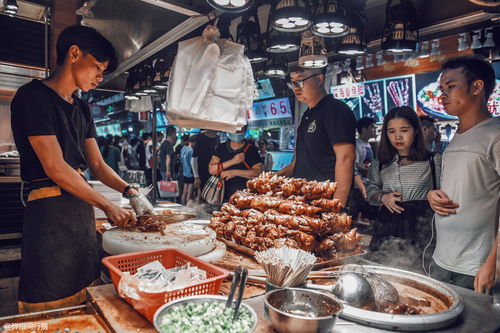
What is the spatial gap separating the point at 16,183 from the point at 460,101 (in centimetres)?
477

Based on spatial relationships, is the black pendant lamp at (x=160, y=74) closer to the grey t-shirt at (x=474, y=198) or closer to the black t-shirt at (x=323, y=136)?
the black t-shirt at (x=323, y=136)

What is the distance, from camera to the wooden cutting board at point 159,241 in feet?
5.73

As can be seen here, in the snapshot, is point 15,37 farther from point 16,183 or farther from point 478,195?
point 478,195

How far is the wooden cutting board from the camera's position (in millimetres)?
1745

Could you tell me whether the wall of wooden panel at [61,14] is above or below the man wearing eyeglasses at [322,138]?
above

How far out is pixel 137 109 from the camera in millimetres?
7660

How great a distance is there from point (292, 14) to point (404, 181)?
73.7 inches

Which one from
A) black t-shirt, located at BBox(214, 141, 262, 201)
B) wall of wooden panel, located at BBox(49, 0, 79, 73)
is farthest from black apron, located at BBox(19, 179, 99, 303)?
black t-shirt, located at BBox(214, 141, 262, 201)

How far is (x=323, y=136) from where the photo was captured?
341cm

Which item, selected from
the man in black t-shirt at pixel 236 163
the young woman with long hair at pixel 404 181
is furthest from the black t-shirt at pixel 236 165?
the young woman with long hair at pixel 404 181

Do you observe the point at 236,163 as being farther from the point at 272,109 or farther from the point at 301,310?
the point at 272,109

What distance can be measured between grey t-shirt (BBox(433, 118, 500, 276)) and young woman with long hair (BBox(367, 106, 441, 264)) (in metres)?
0.61

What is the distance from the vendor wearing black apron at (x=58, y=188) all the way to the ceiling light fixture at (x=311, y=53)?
6.86ft

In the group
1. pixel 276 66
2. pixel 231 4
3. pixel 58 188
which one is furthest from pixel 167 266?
pixel 276 66
